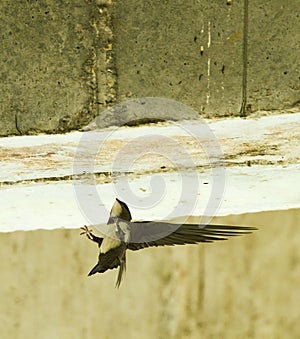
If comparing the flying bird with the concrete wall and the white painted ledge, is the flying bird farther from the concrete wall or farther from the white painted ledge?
the concrete wall

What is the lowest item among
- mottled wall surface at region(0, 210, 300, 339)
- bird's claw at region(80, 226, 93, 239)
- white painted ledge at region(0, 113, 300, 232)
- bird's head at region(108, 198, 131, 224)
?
mottled wall surface at region(0, 210, 300, 339)

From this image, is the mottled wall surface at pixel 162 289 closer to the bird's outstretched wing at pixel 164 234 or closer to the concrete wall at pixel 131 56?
the concrete wall at pixel 131 56

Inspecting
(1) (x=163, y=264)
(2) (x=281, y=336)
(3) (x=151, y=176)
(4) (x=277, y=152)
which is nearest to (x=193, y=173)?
(3) (x=151, y=176)

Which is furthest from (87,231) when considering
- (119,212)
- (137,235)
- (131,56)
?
(131,56)

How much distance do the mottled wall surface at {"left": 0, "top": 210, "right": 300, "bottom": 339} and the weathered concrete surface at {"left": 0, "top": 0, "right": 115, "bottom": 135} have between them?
0.34 meters

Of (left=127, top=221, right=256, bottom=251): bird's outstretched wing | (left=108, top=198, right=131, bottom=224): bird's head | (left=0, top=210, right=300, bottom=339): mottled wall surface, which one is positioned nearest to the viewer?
(left=127, top=221, right=256, bottom=251): bird's outstretched wing

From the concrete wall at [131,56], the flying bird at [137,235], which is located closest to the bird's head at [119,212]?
the flying bird at [137,235]

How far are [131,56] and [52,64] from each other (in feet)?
0.54

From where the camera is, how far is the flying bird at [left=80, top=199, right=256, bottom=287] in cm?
115

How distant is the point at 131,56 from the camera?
139 cm

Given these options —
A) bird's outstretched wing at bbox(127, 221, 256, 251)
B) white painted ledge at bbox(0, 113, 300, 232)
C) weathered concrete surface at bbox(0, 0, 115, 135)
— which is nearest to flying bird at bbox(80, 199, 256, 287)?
bird's outstretched wing at bbox(127, 221, 256, 251)

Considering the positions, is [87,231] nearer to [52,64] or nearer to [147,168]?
[147,168]

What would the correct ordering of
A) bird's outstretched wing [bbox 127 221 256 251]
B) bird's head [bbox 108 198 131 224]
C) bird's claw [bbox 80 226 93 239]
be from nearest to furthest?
bird's outstretched wing [bbox 127 221 256 251] → bird's head [bbox 108 198 131 224] → bird's claw [bbox 80 226 93 239]

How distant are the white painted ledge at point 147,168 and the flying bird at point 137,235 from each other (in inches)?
4.7
